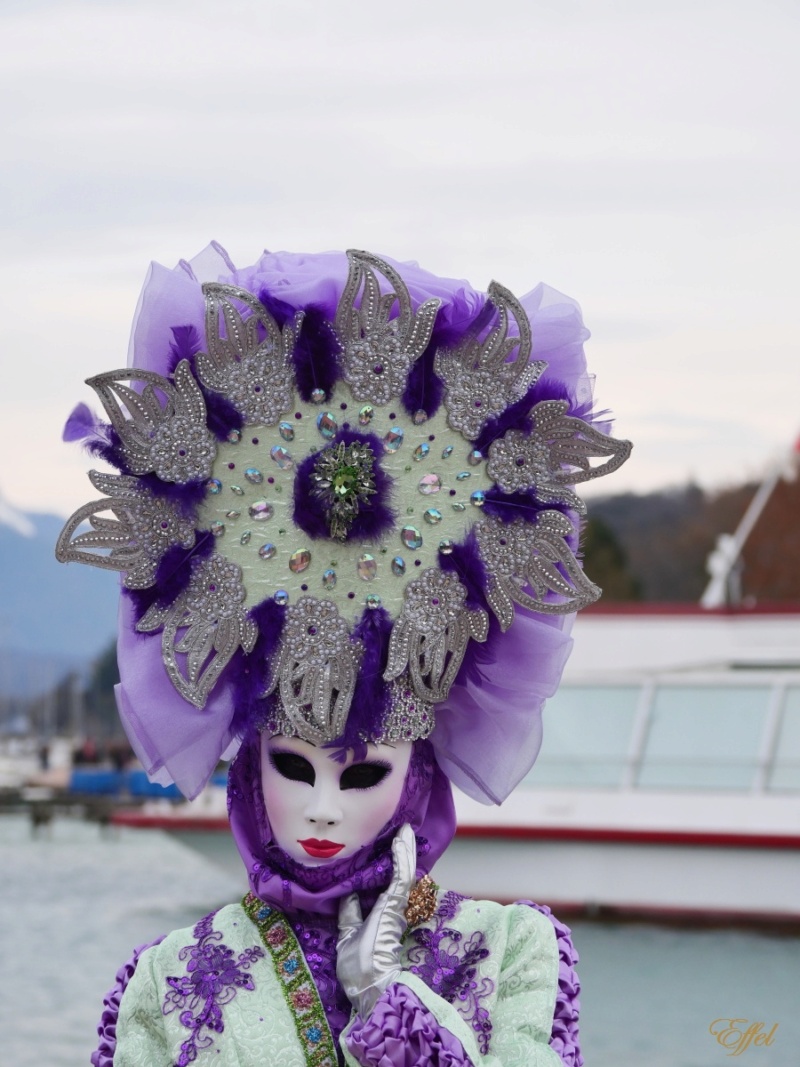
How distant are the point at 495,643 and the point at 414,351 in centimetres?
52

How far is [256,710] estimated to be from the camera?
3.09 metres

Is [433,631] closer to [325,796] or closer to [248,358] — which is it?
[325,796]

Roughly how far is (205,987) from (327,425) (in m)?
0.96

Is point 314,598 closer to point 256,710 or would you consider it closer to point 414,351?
point 256,710

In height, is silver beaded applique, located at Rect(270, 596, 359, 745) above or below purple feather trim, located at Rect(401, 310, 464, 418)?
below

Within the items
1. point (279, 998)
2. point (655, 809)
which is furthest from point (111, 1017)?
point (655, 809)

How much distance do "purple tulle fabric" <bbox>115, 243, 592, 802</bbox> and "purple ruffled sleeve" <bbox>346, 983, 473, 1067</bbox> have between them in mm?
559

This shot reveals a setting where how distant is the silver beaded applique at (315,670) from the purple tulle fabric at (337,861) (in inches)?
6.7

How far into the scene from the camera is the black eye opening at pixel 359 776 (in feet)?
10.2

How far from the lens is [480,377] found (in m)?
A: 3.09

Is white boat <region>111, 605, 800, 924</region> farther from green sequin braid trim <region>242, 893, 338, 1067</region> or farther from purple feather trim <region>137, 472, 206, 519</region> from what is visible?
purple feather trim <region>137, 472, 206, 519</region>

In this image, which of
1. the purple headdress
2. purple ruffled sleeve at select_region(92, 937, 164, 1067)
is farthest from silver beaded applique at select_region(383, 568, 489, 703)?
purple ruffled sleeve at select_region(92, 937, 164, 1067)

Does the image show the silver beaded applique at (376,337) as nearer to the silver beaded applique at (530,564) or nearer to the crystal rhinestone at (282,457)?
the crystal rhinestone at (282,457)

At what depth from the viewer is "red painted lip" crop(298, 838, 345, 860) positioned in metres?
3.07
